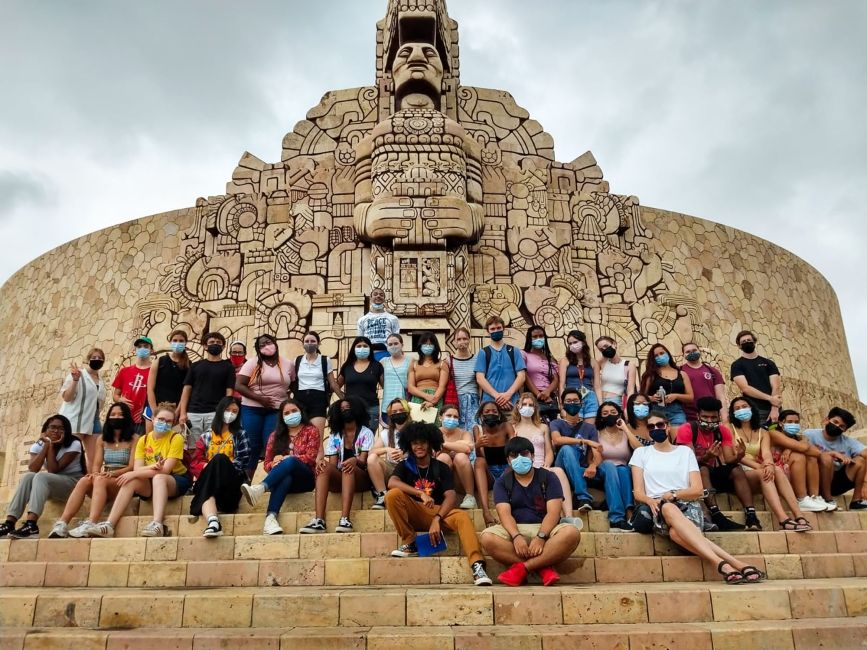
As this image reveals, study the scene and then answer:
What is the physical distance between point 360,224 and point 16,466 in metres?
7.08

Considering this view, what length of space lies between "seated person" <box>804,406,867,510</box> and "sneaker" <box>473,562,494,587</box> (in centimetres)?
316

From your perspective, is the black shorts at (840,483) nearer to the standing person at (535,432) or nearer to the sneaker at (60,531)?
the standing person at (535,432)

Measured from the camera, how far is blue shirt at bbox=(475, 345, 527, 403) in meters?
6.32

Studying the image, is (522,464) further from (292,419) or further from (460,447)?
(292,419)

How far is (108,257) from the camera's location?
1273 cm

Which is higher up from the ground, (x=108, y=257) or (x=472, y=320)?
(x=108, y=257)

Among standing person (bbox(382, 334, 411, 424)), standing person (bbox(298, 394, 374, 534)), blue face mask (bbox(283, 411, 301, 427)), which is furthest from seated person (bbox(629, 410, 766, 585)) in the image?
blue face mask (bbox(283, 411, 301, 427))

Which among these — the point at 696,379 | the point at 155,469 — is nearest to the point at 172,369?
the point at 155,469

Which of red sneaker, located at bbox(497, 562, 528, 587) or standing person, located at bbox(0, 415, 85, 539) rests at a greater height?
standing person, located at bbox(0, 415, 85, 539)

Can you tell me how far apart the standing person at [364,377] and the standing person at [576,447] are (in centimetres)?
160

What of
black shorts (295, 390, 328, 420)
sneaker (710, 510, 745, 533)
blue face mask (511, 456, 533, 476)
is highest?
black shorts (295, 390, 328, 420)

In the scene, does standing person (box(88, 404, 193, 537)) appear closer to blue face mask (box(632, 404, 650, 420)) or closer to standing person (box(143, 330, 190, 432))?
standing person (box(143, 330, 190, 432))

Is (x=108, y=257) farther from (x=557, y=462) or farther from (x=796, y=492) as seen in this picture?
(x=796, y=492)

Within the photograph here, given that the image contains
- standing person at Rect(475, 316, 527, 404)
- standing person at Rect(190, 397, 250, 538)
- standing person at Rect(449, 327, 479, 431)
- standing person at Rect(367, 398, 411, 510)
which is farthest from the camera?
standing person at Rect(449, 327, 479, 431)
